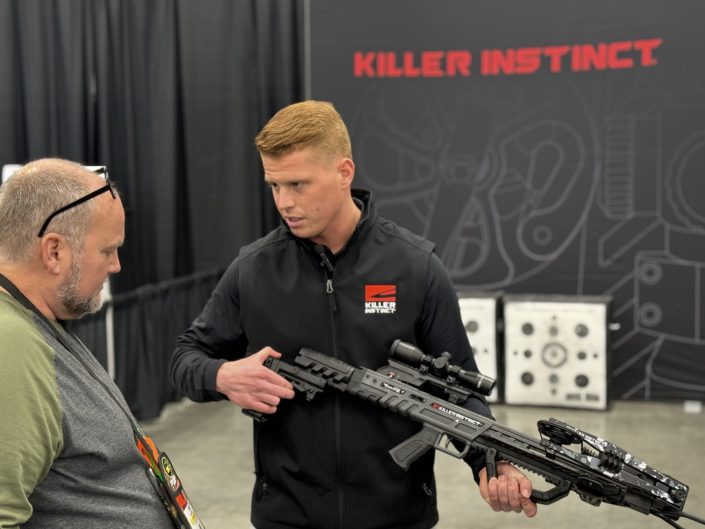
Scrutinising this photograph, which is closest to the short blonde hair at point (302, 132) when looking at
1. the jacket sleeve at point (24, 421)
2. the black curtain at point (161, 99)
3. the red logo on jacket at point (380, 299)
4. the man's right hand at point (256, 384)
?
the red logo on jacket at point (380, 299)

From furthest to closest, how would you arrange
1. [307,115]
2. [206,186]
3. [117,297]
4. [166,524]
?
[206,186]
[117,297]
[307,115]
[166,524]

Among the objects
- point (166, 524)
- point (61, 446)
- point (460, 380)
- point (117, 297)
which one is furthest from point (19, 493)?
point (117, 297)

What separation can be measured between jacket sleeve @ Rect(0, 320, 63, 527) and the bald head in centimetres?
18

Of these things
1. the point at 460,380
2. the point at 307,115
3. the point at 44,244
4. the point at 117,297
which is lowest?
the point at 117,297

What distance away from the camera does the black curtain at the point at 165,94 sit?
22.2 feet

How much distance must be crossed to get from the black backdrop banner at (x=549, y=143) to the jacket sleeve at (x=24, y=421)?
16.3ft

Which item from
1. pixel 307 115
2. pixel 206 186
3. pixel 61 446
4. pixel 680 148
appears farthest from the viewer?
pixel 206 186

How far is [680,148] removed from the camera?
19.4 ft

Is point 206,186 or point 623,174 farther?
point 206,186

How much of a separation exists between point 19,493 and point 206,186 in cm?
556

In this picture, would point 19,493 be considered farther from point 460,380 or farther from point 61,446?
point 460,380

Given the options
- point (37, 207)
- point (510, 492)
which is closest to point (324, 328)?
point (510, 492)

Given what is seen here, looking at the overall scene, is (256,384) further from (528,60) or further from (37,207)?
(528,60)

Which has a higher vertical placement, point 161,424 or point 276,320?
point 276,320
